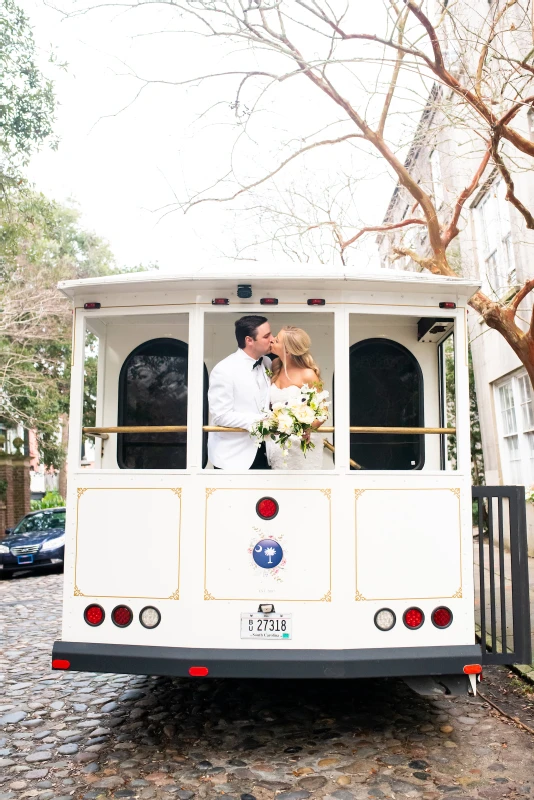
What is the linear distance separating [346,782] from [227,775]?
24.3 inches

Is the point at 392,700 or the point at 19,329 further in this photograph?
the point at 19,329

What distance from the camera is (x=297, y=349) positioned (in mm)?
4730

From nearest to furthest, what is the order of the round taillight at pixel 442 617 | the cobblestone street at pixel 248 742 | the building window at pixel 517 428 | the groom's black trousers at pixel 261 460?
the cobblestone street at pixel 248 742, the round taillight at pixel 442 617, the groom's black trousers at pixel 261 460, the building window at pixel 517 428

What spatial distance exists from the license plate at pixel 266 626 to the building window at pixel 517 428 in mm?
8709

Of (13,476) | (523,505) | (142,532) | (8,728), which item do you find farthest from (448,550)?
(13,476)

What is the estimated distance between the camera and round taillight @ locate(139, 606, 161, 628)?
14.4ft

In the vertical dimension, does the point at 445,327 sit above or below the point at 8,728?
above

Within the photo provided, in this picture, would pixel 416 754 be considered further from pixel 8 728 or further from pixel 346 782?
pixel 8 728

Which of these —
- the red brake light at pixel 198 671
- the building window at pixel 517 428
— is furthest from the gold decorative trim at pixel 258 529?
the building window at pixel 517 428

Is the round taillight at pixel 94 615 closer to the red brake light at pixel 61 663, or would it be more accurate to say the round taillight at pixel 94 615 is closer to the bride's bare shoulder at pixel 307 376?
the red brake light at pixel 61 663

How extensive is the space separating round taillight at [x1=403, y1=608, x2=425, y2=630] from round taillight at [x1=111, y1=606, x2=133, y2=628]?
1.58 metres

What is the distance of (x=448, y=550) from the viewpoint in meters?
4.42

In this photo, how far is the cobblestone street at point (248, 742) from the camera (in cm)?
383

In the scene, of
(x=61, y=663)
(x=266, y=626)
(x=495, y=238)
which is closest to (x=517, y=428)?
(x=495, y=238)
